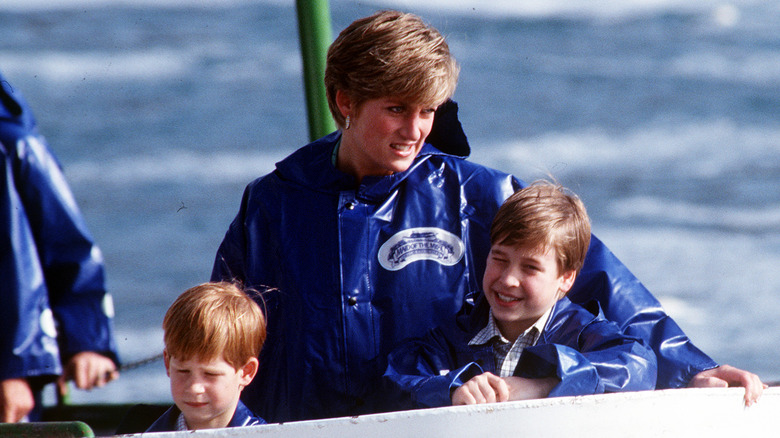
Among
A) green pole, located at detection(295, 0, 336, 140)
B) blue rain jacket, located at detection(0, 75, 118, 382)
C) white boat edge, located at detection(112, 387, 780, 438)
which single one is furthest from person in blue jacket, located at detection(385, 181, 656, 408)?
blue rain jacket, located at detection(0, 75, 118, 382)

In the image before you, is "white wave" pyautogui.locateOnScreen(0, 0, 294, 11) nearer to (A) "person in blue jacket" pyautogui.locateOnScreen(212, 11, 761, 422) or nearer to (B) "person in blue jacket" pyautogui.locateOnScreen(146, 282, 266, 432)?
(A) "person in blue jacket" pyautogui.locateOnScreen(212, 11, 761, 422)

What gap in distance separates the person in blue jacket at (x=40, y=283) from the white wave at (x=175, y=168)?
8369 millimetres

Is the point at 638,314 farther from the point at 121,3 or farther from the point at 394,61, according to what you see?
the point at 121,3

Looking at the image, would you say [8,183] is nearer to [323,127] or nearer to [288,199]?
[323,127]

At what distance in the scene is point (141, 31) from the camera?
42.4 ft

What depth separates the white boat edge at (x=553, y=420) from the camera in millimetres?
1586

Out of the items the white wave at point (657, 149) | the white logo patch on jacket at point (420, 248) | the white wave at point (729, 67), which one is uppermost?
the white logo patch on jacket at point (420, 248)

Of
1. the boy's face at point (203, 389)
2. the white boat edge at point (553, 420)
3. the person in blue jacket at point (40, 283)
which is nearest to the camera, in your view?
the white boat edge at point (553, 420)

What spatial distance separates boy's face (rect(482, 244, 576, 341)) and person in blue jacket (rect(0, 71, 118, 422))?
1.50 m

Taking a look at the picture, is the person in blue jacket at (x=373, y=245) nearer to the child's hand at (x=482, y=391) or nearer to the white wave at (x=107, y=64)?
the child's hand at (x=482, y=391)

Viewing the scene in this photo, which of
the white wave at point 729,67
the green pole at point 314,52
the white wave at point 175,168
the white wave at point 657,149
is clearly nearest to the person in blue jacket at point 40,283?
the green pole at point 314,52

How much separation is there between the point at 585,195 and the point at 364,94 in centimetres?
965

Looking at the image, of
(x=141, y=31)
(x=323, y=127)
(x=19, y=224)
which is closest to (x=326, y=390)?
(x=323, y=127)

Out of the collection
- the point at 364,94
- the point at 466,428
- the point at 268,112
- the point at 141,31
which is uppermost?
the point at 364,94
